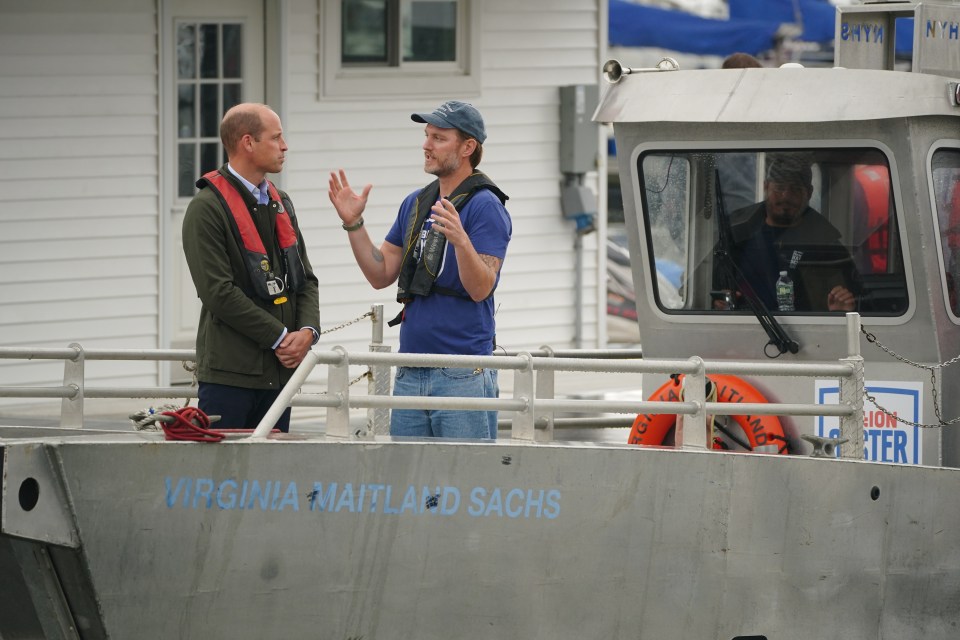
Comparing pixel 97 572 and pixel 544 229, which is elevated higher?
pixel 544 229

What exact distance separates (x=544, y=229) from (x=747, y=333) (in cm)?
783

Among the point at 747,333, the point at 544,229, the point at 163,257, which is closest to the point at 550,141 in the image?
the point at 544,229

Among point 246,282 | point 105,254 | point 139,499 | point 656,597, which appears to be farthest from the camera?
point 105,254

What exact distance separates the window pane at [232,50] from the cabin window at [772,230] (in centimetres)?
648

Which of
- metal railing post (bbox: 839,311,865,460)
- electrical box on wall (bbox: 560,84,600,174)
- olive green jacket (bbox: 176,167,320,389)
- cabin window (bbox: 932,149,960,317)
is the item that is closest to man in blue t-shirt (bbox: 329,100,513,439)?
olive green jacket (bbox: 176,167,320,389)

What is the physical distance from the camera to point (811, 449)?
6.76m

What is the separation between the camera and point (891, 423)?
21.9 ft

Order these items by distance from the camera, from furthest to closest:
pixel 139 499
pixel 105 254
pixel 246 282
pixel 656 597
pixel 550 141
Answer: pixel 550 141 < pixel 105 254 < pixel 246 282 < pixel 656 597 < pixel 139 499

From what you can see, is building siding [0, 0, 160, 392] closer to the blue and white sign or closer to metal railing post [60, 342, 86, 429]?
metal railing post [60, 342, 86, 429]

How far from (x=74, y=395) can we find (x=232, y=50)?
6786 mm

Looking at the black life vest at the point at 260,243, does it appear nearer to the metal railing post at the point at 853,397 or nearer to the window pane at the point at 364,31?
the metal railing post at the point at 853,397

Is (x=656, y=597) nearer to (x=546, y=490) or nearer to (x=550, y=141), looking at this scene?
(x=546, y=490)

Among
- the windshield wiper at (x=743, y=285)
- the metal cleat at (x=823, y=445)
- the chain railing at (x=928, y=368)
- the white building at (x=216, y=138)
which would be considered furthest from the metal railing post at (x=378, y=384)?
the white building at (x=216, y=138)

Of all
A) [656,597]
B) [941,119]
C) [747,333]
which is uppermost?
[941,119]
